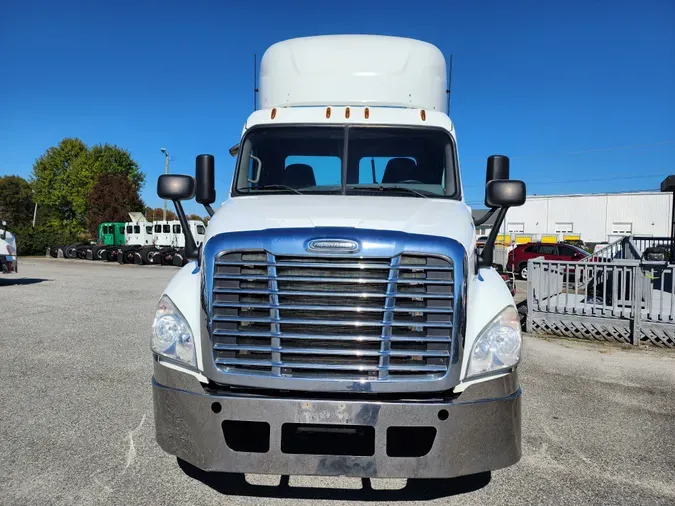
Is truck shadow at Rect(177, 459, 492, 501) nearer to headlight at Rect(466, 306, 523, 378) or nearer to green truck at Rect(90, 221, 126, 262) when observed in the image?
headlight at Rect(466, 306, 523, 378)

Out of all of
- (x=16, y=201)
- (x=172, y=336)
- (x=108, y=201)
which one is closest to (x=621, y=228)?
(x=108, y=201)

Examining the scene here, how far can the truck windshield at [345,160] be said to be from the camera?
170 inches

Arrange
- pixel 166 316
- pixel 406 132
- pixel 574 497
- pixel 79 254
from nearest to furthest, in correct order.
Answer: pixel 166 316 → pixel 574 497 → pixel 406 132 → pixel 79 254

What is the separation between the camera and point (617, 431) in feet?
15.3

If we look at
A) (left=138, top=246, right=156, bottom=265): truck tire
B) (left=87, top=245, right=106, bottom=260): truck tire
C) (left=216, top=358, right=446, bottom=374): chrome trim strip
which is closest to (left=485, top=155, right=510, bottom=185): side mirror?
(left=216, top=358, right=446, bottom=374): chrome trim strip

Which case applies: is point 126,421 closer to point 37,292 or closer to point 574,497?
point 574,497

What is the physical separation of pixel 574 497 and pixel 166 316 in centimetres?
285

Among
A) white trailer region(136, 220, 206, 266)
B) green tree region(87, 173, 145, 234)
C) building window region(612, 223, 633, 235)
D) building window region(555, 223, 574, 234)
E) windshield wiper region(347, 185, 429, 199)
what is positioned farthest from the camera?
building window region(555, 223, 574, 234)

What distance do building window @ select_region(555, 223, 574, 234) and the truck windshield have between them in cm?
5529

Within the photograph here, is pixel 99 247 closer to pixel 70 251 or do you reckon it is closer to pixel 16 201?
pixel 70 251

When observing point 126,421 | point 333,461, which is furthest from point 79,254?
point 333,461

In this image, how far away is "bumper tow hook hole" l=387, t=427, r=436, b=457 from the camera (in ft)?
9.53

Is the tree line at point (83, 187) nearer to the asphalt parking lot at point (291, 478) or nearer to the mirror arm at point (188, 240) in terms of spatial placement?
the asphalt parking lot at point (291, 478)

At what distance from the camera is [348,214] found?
10.9 ft
